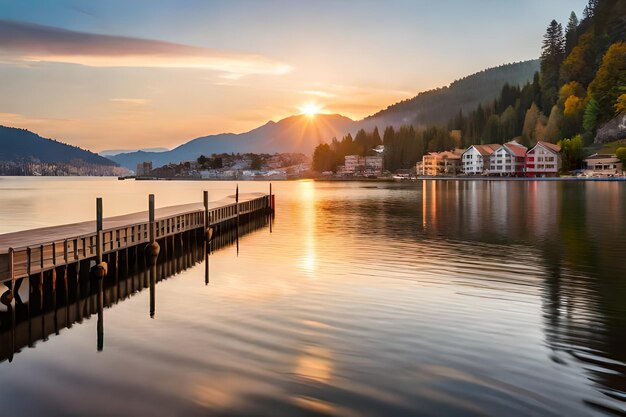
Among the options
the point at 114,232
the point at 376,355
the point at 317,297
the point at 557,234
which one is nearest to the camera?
the point at 376,355

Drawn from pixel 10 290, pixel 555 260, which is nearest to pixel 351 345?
pixel 10 290

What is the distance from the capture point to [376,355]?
17.8 metres

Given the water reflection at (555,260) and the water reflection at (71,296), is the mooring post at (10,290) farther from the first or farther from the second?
the water reflection at (555,260)

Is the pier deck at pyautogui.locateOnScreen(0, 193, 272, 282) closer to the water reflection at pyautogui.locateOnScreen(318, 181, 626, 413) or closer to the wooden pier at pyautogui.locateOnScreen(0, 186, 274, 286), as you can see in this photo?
the wooden pier at pyautogui.locateOnScreen(0, 186, 274, 286)

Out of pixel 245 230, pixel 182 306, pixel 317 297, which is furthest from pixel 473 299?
pixel 245 230

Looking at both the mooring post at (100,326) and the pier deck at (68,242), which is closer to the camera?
the mooring post at (100,326)

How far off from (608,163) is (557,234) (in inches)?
6048

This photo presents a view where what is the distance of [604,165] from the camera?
187 metres

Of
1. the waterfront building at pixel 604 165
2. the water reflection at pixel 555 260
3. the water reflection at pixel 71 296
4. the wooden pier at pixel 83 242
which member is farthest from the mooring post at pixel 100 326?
the waterfront building at pixel 604 165

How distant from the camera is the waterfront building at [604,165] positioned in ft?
604

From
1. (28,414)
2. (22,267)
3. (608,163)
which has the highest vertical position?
(608,163)

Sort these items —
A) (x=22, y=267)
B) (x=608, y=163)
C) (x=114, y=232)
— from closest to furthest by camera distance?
1. (x=22, y=267)
2. (x=114, y=232)
3. (x=608, y=163)

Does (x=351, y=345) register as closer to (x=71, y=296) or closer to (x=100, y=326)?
(x=100, y=326)

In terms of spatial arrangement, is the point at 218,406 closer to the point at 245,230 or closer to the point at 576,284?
the point at 576,284
